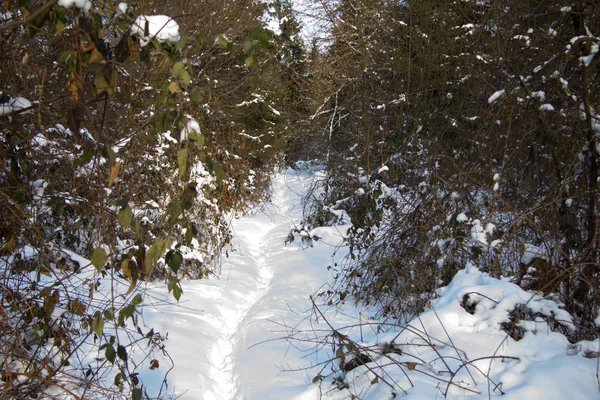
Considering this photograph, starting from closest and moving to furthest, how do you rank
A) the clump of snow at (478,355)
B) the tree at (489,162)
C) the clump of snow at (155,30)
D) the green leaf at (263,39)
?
the clump of snow at (155,30)
the green leaf at (263,39)
the clump of snow at (478,355)
the tree at (489,162)

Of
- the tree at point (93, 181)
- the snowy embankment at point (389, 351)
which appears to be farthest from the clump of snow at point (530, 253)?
the tree at point (93, 181)

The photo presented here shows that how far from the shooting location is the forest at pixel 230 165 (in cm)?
161

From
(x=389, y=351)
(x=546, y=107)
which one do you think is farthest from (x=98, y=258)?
(x=546, y=107)

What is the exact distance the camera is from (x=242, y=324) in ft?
16.3

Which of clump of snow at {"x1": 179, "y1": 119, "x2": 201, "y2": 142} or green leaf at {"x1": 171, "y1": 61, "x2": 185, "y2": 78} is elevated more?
green leaf at {"x1": 171, "y1": 61, "x2": 185, "y2": 78}

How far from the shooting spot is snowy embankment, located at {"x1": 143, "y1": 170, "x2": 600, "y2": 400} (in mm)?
2633

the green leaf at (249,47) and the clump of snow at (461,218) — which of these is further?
the clump of snow at (461,218)

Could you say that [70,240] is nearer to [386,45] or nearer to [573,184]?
[573,184]

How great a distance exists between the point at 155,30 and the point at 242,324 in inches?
158

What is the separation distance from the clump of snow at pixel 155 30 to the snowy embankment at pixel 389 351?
2.14m

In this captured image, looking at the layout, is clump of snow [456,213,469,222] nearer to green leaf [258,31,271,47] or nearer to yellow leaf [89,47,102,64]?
green leaf [258,31,271,47]

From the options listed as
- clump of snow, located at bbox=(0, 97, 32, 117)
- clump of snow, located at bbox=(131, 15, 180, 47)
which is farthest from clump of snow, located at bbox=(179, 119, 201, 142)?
clump of snow, located at bbox=(0, 97, 32, 117)

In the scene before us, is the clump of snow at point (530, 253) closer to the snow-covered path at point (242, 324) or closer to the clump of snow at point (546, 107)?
the clump of snow at point (546, 107)

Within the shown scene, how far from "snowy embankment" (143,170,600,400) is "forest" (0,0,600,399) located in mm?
174
